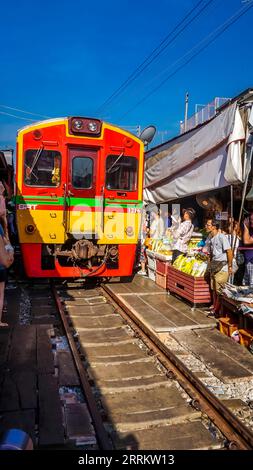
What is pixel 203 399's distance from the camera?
3799 millimetres

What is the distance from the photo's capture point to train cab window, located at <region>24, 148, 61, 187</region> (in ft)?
26.8

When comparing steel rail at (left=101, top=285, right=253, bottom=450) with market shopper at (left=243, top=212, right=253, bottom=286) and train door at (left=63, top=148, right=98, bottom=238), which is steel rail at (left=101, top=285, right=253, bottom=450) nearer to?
market shopper at (left=243, top=212, right=253, bottom=286)

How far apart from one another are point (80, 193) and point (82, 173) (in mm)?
436

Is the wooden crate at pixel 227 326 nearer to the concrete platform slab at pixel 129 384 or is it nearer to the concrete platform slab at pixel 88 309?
the concrete platform slab at pixel 129 384

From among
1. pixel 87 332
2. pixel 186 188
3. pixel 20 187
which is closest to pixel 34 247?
pixel 20 187

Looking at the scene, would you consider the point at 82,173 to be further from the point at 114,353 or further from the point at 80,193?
the point at 114,353

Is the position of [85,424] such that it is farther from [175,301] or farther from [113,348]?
[175,301]

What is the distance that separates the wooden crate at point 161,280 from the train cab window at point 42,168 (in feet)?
9.76

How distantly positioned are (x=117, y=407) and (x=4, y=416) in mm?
998

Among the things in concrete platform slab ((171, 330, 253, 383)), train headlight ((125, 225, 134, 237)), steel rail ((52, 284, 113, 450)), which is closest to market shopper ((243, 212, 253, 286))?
concrete platform slab ((171, 330, 253, 383))

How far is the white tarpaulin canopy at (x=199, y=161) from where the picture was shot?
6.26 meters

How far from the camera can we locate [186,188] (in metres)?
8.92

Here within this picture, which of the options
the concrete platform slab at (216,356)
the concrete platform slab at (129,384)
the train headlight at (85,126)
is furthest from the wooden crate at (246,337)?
the train headlight at (85,126)

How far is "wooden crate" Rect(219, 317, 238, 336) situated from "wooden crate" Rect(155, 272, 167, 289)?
2.67 meters
